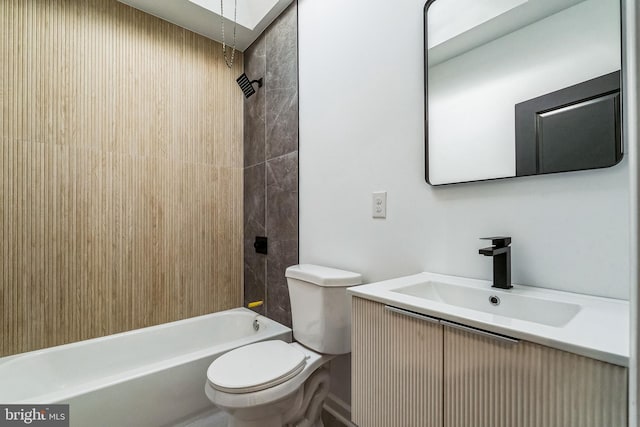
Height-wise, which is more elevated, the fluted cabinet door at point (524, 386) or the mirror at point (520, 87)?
the mirror at point (520, 87)

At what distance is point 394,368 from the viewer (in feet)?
2.90

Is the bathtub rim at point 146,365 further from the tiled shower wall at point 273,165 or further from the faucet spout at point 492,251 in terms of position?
the faucet spout at point 492,251

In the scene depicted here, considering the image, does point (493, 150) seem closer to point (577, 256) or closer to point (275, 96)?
point (577, 256)

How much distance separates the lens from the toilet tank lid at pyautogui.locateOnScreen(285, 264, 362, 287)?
1.40 m

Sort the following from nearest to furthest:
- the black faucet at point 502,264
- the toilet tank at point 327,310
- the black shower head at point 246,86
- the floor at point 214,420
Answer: the black faucet at point 502,264, the toilet tank at point 327,310, the floor at point 214,420, the black shower head at point 246,86

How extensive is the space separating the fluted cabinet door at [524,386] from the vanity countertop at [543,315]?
0.08 feet

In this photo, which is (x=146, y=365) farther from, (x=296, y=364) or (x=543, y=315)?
(x=543, y=315)

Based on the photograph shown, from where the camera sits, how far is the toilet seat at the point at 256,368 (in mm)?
1153

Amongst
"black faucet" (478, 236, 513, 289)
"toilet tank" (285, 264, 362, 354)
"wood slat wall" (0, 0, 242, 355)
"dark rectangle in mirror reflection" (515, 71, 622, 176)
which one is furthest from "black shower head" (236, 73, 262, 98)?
"black faucet" (478, 236, 513, 289)

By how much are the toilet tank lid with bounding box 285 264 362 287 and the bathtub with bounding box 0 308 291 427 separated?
1.83 feet

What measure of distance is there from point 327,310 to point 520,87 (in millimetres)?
1185

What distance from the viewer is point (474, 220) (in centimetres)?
112

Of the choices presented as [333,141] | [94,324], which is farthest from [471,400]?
[94,324]

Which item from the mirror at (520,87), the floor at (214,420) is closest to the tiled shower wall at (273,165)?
the floor at (214,420)
